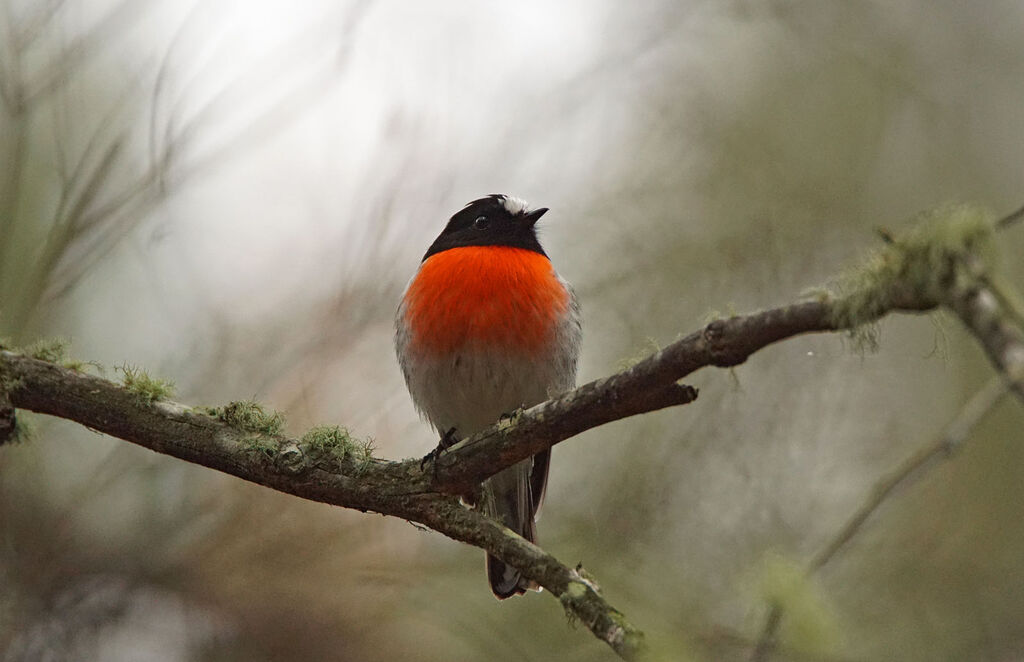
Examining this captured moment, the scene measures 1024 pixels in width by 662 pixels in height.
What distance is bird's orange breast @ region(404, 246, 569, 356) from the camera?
4398 mm

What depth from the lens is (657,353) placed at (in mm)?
2383

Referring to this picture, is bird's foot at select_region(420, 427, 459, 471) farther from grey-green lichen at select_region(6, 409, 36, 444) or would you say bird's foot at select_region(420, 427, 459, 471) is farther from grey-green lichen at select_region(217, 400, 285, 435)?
grey-green lichen at select_region(6, 409, 36, 444)

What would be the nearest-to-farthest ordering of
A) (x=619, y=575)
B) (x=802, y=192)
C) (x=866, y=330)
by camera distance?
(x=866, y=330)
(x=619, y=575)
(x=802, y=192)

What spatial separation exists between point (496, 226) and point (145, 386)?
223 centimetres

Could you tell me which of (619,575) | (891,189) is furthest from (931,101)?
(619,575)

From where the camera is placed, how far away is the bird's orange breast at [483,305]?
4.40m

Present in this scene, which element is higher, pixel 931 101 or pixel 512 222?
pixel 931 101

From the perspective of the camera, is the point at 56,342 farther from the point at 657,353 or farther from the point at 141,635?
the point at 657,353

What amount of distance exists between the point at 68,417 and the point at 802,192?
4472mm

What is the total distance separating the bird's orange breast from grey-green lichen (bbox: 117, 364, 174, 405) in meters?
1.40

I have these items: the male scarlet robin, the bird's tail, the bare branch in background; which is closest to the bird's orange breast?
the male scarlet robin

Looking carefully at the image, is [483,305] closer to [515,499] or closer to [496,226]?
[496,226]

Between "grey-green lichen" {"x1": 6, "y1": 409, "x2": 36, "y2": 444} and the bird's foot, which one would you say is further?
"grey-green lichen" {"x1": 6, "y1": 409, "x2": 36, "y2": 444}

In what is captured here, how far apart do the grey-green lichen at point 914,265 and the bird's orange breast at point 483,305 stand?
2.45m
